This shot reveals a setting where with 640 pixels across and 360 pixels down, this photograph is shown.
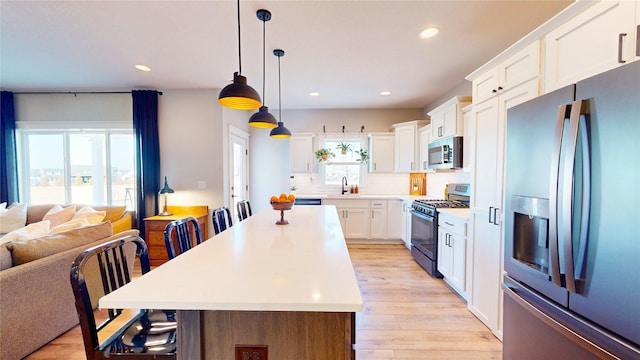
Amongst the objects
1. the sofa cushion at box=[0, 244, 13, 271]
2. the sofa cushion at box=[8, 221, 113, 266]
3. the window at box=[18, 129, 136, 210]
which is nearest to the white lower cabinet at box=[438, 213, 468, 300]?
the sofa cushion at box=[8, 221, 113, 266]

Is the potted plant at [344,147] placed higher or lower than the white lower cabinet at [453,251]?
higher

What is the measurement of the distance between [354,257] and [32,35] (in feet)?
15.3

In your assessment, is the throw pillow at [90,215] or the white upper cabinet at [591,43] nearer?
the white upper cabinet at [591,43]

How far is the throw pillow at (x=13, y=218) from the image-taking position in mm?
3533

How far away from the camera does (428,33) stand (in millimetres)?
2369

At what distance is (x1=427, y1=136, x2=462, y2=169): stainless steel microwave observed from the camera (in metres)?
3.29

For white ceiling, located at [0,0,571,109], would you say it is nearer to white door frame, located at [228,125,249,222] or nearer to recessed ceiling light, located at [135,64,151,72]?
recessed ceiling light, located at [135,64,151,72]

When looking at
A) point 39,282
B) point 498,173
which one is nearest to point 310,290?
point 498,173

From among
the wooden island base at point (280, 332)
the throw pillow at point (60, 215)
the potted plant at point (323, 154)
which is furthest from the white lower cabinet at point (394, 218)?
the throw pillow at point (60, 215)

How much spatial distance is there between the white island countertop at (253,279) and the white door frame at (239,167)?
9.14 feet

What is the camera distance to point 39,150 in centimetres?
427

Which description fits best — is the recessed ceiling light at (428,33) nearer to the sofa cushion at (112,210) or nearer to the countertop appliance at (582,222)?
the countertop appliance at (582,222)

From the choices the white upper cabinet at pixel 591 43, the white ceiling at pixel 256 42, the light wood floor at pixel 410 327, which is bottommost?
the light wood floor at pixel 410 327

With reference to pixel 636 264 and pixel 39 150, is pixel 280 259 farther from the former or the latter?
pixel 39 150
